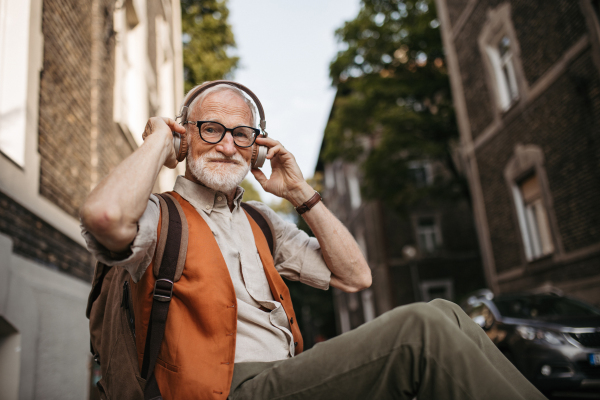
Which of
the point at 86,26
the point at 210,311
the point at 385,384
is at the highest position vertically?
the point at 86,26

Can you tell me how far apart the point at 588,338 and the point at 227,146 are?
614 cm

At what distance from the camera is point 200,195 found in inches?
92.2

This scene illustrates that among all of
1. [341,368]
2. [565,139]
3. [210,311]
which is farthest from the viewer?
[565,139]

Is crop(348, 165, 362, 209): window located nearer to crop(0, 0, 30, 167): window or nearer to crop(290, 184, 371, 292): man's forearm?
crop(0, 0, 30, 167): window

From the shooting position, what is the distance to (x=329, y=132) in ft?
69.9

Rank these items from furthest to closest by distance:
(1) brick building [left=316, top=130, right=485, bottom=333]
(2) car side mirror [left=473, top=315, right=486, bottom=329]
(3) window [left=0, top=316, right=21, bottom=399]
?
(1) brick building [left=316, top=130, right=485, bottom=333]
(2) car side mirror [left=473, top=315, right=486, bottom=329]
(3) window [left=0, top=316, right=21, bottom=399]

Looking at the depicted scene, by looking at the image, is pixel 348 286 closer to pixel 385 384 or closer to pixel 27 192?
pixel 385 384

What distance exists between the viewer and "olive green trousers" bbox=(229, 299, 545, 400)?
1517mm

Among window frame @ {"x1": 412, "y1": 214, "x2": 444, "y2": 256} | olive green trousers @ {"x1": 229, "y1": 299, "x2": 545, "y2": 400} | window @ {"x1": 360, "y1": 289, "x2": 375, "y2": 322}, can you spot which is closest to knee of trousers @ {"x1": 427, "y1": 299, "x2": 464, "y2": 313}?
olive green trousers @ {"x1": 229, "y1": 299, "x2": 545, "y2": 400}

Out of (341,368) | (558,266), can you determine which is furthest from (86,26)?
(558,266)

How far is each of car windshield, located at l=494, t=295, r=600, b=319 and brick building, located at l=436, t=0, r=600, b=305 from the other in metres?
2.56

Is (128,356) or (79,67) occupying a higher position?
(79,67)

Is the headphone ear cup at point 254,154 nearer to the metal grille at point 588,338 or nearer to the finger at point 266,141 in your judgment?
the finger at point 266,141

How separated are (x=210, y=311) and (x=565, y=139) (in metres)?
10.7
